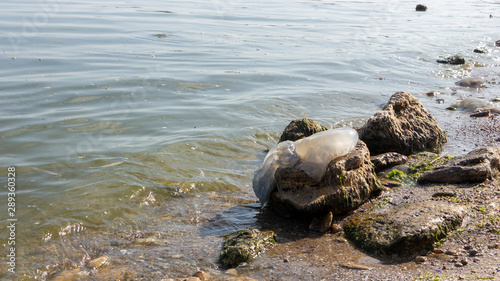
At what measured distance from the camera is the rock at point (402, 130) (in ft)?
21.2

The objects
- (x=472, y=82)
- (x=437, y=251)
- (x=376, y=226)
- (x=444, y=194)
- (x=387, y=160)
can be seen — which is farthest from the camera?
(x=472, y=82)

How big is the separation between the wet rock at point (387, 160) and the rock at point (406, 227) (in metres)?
1.39

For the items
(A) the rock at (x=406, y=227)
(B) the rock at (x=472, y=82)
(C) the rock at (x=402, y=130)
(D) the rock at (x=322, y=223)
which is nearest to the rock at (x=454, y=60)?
(B) the rock at (x=472, y=82)

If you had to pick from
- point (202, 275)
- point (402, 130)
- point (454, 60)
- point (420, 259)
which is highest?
point (402, 130)

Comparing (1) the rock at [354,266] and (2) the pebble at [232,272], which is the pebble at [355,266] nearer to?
(1) the rock at [354,266]

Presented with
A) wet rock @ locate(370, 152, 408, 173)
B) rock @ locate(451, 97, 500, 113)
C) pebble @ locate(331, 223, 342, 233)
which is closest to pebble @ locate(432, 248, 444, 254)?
pebble @ locate(331, 223, 342, 233)

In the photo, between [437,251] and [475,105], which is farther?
[475,105]

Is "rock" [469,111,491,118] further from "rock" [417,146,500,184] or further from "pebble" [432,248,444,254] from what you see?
"pebble" [432,248,444,254]

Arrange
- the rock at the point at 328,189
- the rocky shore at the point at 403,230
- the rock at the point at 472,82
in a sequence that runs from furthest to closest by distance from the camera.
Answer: the rock at the point at 472,82 → the rock at the point at 328,189 → the rocky shore at the point at 403,230

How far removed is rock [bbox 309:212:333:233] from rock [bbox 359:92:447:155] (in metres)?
2.18

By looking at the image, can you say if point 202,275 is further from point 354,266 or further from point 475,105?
point 475,105

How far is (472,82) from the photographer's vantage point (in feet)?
39.3

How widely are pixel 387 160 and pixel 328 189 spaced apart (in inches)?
68.4

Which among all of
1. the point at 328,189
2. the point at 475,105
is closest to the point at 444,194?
the point at 328,189
